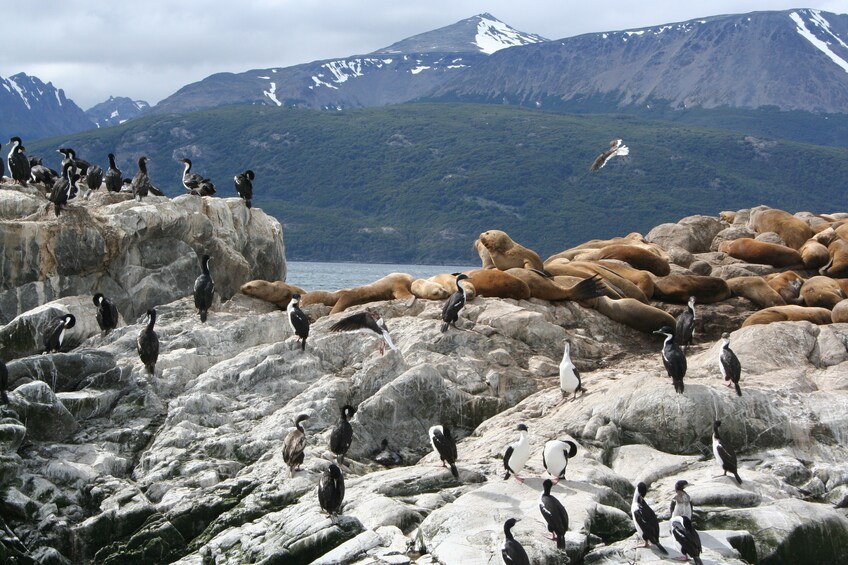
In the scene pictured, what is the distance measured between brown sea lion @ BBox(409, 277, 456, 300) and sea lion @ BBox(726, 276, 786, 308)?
587 cm

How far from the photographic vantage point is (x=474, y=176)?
556ft

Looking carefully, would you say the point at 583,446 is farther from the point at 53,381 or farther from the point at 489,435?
the point at 53,381

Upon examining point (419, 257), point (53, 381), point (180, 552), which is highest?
point (53, 381)

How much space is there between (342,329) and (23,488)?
5.37m

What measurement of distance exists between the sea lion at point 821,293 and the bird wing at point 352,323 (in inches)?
339

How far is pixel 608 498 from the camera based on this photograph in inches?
477

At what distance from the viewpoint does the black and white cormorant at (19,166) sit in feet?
70.1

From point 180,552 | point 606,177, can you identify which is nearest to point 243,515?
point 180,552

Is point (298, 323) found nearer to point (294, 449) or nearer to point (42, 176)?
point (294, 449)

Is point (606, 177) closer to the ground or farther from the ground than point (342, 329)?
closer to the ground

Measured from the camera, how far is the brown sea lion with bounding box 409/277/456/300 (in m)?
19.2

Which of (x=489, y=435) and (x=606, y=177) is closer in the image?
(x=489, y=435)

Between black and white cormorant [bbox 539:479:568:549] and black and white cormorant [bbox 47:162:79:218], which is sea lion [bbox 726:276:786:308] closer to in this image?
black and white cormorant [bbox 539:479:568:549]

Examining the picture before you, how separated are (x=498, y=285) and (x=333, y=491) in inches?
309
